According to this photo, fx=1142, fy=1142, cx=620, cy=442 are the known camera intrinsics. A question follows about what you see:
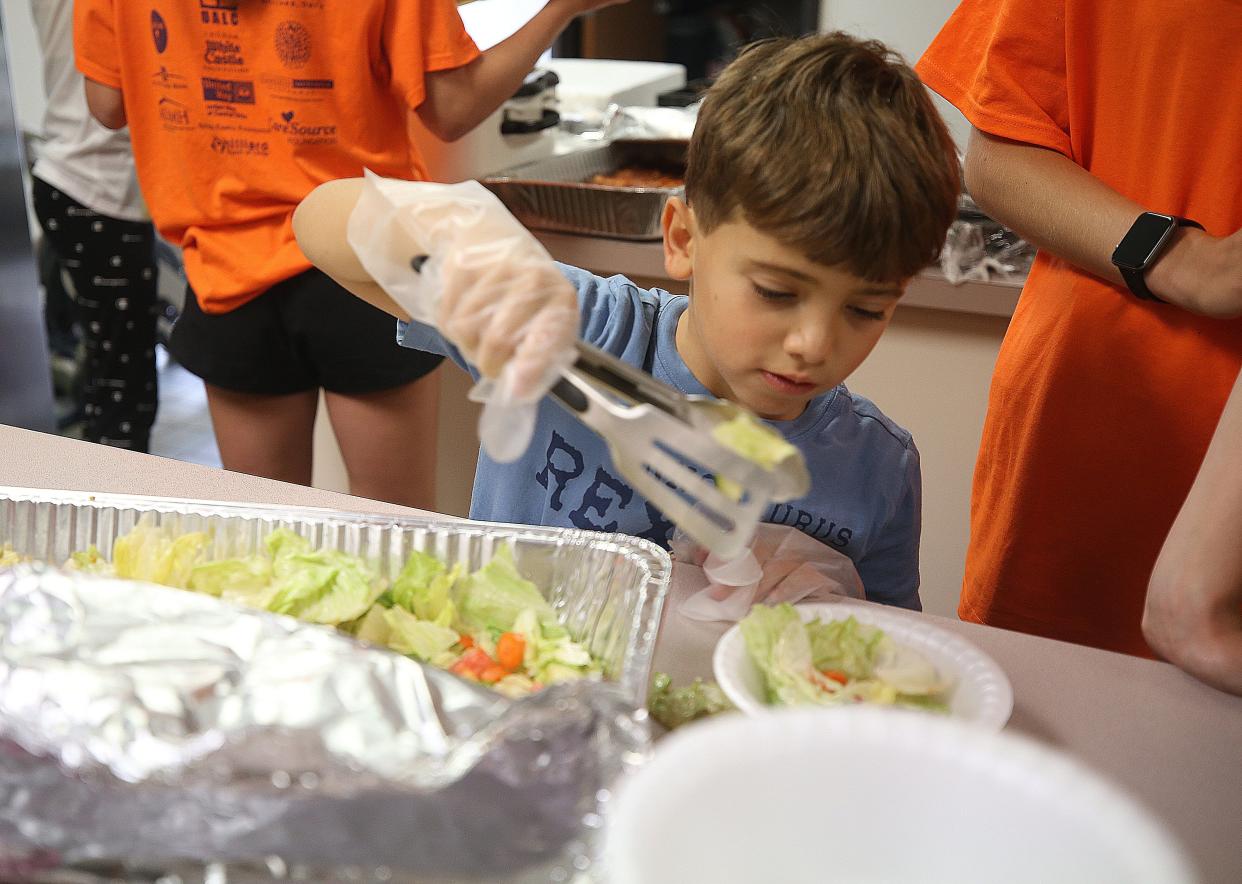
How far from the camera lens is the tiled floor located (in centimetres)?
350

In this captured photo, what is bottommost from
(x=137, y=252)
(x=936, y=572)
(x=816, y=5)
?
(x=936, y=572)

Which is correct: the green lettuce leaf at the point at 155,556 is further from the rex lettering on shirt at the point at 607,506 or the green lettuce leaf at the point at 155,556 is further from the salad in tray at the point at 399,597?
the rex lettering on shirt at the point at 607,506

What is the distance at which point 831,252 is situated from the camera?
1.04 meters

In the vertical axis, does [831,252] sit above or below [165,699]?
above

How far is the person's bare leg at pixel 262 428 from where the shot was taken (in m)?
2.03

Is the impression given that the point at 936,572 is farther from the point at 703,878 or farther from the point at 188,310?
the point at 703,878

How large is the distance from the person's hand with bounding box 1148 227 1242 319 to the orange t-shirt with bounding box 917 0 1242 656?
0.24 feet

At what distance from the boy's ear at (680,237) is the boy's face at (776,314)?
3 cm

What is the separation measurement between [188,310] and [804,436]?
1.21 metres

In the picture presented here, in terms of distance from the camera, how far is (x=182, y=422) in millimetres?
3734

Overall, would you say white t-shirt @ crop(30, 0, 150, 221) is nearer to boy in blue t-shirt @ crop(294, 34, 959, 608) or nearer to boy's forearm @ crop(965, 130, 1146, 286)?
boy in blue t-shirt @ crop(294, 34, 959, 608)

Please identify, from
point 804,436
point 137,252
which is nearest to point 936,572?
point 804,436

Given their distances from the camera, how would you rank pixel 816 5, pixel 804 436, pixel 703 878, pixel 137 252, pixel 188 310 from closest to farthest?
1. pixel 703 878
2. pixel 804 436
3. pixel 188 310
4. pixel 137 252
5. pixel 816 5

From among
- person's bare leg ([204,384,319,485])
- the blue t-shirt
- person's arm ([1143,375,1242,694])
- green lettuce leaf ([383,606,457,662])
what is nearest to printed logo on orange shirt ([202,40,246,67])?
person's bare leg ([204,384,319,485])
